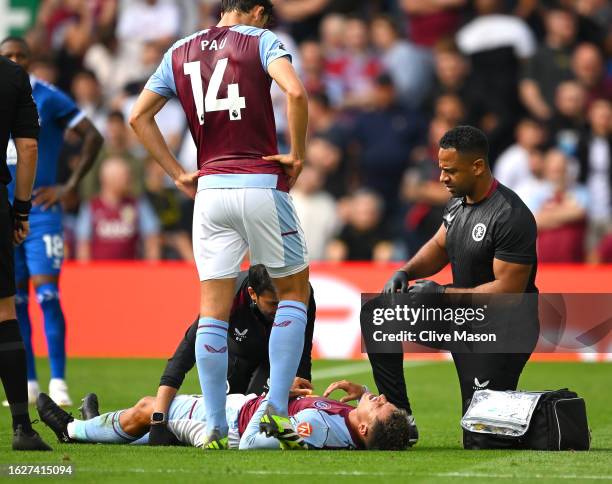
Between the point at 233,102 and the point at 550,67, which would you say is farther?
the point at 550,67

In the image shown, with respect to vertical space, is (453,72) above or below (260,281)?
above

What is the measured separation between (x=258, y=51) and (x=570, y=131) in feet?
30.4

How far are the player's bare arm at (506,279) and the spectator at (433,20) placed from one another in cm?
1011

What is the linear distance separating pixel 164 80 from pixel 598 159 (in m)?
9.09

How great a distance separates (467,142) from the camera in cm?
790

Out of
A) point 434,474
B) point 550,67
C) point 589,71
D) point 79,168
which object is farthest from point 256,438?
point 550,67

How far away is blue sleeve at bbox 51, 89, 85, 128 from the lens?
33.6 feet

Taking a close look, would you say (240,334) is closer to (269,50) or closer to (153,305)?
(269,50)

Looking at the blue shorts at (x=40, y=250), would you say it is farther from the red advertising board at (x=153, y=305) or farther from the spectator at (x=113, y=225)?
the spectator at (x=113, y=225)

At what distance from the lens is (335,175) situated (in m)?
16.7

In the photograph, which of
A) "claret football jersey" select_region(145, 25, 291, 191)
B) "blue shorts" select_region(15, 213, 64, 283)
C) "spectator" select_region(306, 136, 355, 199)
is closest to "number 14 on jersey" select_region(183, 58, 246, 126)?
"claret football jersey" select_region(145, 25, 291, 191)

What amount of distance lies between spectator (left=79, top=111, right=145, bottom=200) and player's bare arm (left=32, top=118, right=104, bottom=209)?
5.57 meters

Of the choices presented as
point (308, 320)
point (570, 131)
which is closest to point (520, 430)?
point (308, 320)

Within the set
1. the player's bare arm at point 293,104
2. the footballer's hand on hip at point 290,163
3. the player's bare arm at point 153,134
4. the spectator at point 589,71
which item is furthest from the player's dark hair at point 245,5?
the spectator at point 589,71
